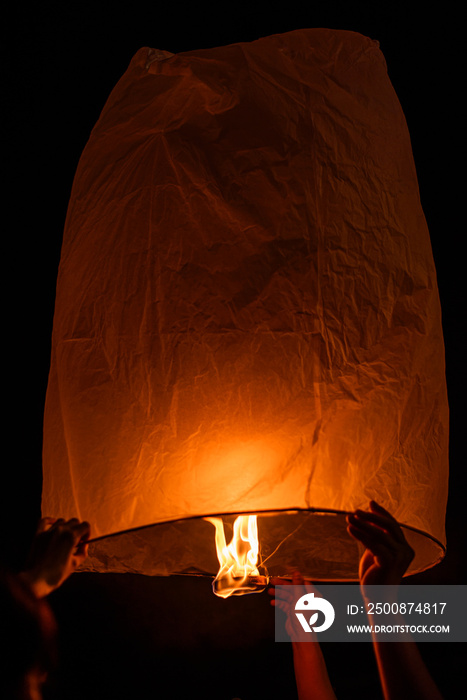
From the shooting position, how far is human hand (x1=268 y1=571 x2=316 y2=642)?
3.90ft

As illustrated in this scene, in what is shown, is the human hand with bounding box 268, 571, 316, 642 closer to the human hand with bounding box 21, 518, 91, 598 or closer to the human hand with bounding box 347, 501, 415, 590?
the human hand with bounding box 347, 501, 415, 590

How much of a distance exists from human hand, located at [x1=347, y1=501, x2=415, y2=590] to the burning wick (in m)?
0.15

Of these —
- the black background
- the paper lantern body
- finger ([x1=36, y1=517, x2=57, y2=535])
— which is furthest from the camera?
the black background

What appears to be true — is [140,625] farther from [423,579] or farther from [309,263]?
[309,263]

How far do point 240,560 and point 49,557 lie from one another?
264 mm

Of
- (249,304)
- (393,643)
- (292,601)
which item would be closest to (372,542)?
(393,643)

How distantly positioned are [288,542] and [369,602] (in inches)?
10.2

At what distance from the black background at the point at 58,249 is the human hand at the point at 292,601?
35 cm

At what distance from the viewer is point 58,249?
5.51 feet

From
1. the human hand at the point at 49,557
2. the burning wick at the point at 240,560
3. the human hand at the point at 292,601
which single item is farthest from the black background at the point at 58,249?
the burning wick at the point at 240,560

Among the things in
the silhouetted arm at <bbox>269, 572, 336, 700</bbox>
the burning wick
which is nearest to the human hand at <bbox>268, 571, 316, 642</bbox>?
the silhouetted arm at <bbox>269, 572, 336, 700</bbox>

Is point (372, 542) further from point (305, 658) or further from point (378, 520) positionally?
point (305, 658)

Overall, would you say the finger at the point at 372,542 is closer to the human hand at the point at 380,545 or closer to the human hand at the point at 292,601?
the human hand at the point at 380,545

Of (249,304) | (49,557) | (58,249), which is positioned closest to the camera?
(249,304)
